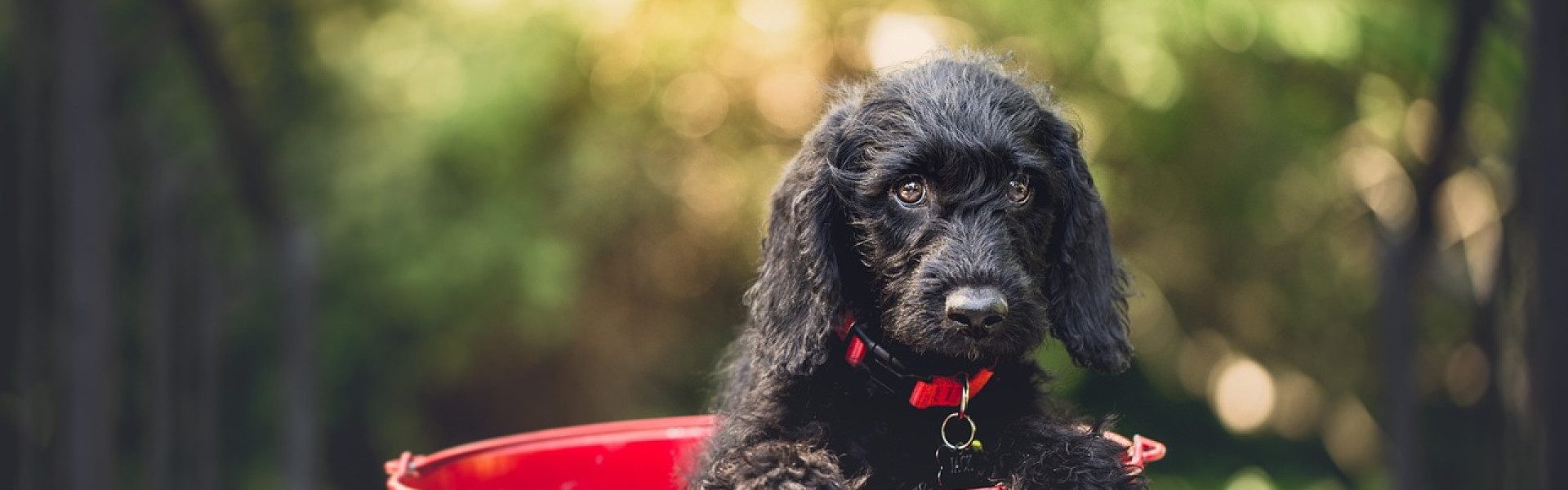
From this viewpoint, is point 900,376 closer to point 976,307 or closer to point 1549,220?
point 976,307

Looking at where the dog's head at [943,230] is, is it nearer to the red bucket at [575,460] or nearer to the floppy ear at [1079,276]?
the floppy ear at [1079,276]

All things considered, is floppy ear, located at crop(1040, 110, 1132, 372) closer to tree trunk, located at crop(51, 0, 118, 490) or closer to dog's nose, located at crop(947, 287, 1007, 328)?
dog's nose, located at crop(947, 287, 1007, 328)

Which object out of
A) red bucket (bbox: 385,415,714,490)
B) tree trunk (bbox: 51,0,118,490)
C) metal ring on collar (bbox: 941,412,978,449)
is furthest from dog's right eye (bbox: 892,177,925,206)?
tree trunk (bbox: 51,0,118,490)

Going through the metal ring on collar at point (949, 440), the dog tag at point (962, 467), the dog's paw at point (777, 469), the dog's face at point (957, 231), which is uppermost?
the dog's face at point (957, 231)

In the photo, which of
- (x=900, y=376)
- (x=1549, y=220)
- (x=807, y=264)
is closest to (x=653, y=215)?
(x=807, y=264)

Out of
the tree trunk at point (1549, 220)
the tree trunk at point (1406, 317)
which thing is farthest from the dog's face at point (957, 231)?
the tree trunk at point (1406, 317)

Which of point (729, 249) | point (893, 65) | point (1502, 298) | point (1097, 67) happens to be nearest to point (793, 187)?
point (893, 65)

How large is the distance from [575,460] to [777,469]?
0.69 meters

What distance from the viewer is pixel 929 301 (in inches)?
55.5

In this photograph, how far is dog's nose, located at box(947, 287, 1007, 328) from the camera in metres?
1.35

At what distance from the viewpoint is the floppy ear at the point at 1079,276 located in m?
1.61

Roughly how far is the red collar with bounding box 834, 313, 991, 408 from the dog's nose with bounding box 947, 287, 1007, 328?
0.12 meters

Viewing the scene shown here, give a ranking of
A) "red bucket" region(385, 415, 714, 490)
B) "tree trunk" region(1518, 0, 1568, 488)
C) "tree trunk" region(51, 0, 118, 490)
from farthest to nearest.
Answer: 1. "tree trunk" region(51, 0, 118, 490)
2. "red bucket" region(385, 415, 714, 490)
3. "tree trunk" region(1518, 0, 1568, 488)

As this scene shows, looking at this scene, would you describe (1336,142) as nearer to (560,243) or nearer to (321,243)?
(560,243)
